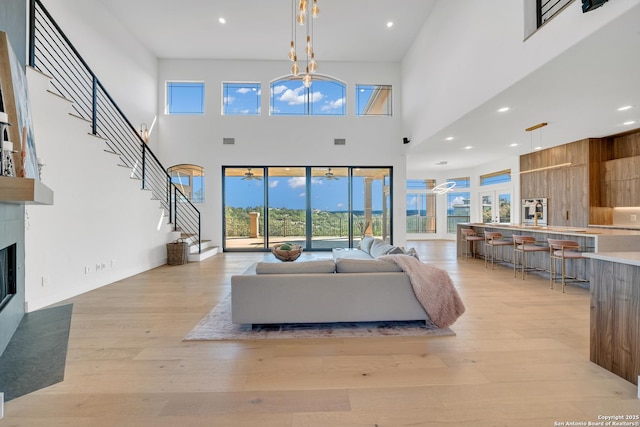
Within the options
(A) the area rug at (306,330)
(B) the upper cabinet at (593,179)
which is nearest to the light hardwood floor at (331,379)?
(A) the area rug at (306,330)

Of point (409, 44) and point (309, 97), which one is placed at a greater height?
point (409, 44)

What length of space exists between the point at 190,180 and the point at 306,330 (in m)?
6.86

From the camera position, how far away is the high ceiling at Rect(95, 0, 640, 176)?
332 cm

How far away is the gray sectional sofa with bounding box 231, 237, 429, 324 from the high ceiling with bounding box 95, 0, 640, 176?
123 inches

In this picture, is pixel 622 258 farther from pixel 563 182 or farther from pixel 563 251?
pixel 563 182

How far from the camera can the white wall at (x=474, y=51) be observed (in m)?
3.02

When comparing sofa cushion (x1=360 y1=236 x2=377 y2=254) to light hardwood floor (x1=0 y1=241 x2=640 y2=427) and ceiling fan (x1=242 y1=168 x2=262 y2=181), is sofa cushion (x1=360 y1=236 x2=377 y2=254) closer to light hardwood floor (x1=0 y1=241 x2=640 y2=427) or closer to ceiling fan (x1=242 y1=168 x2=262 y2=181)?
light hardwood floor (x1=0 y1=241 x2=640 y2=427)

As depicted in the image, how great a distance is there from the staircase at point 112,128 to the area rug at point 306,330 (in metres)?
3.76

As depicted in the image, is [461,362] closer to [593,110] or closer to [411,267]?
[411,267]

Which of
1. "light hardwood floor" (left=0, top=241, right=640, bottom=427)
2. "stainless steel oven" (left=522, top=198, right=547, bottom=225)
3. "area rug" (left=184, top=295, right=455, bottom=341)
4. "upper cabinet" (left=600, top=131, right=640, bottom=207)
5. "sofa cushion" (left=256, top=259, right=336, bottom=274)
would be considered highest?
"upper cabinet" (left=600, top=131, right=640, bottom=207)

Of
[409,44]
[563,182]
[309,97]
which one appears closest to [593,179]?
[563,182]

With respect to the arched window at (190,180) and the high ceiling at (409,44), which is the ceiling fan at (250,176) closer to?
the arched window at (190,180)

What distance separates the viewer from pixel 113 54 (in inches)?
253

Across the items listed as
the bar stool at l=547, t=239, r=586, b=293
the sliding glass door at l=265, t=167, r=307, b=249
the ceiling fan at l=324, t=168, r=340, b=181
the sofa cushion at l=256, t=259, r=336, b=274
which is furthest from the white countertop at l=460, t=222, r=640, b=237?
the sliding glass door at l=265, t=167, r=307, b=249
